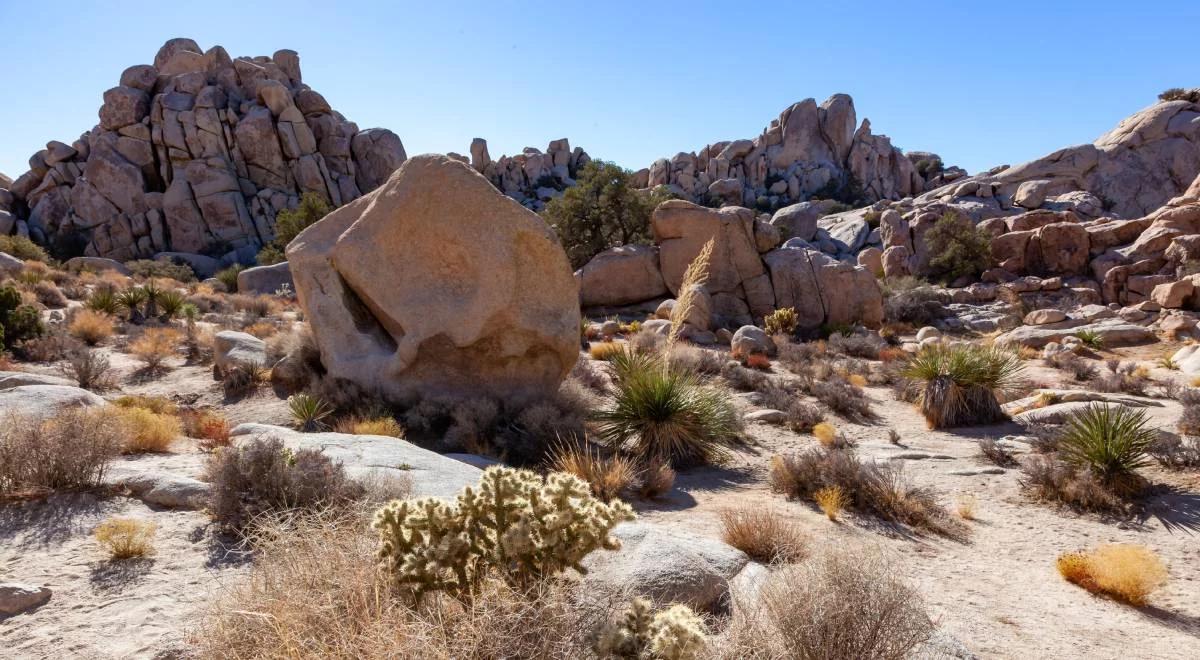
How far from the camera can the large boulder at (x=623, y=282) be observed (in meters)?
24.4

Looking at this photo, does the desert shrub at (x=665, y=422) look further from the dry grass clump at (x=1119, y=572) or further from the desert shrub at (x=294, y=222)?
the desert shrub at (x=294, y=222)

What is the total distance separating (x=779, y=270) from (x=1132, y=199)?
38292 mm

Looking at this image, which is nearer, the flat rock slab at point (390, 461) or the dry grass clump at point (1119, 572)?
the dry grass clump at point (1119, 572)

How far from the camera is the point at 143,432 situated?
6.45 meters

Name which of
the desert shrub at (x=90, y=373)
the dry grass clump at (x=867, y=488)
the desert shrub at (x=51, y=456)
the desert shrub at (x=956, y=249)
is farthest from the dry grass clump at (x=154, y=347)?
the desert shrub at (x=956, y=249)

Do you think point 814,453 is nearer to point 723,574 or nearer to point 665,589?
point 723,574

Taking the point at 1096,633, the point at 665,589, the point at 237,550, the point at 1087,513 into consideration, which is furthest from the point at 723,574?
the point at 1087,513

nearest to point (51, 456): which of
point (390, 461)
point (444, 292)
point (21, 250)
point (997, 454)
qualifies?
point (390, 461)

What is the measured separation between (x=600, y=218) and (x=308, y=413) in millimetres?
20202

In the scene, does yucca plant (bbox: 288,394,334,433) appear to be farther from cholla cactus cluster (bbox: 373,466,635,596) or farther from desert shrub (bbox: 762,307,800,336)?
desert shrub (bbox: 762,307,800,336)

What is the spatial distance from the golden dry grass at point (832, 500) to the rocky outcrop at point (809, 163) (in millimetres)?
61724

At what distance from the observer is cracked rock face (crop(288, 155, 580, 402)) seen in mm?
9641

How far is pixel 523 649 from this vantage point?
2512 millimetres

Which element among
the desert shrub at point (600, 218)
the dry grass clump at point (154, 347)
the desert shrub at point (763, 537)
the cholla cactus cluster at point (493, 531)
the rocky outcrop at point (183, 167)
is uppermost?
the rocky outcrop at point (183, 167)
